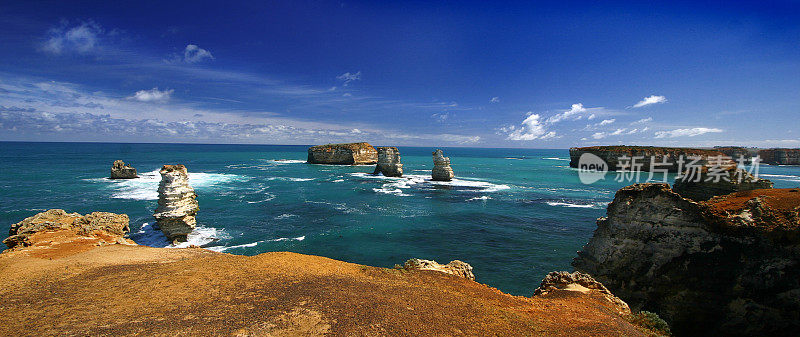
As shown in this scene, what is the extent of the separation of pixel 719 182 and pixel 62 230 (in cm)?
3712

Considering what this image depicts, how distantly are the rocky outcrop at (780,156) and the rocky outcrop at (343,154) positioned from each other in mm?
149303

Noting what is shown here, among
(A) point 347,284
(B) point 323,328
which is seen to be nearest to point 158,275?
(A) point 347,284

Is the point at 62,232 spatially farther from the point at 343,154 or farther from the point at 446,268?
the point at 343,154

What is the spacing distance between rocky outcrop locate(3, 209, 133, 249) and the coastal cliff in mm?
1947

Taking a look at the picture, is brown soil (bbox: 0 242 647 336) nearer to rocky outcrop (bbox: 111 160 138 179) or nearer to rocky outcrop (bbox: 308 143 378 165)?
rocky outcrop (bbox: 111 160 138 179)

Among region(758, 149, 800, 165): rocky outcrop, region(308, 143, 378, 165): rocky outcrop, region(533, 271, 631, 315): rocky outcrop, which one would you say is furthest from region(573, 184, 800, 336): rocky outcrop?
region(758, 149, 800, 165): rocky outcrop

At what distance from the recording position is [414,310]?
25.1ft

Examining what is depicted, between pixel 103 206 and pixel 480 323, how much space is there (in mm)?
36270

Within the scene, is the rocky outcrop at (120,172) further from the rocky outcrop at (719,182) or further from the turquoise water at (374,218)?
the rocky outcrop at (719,182)

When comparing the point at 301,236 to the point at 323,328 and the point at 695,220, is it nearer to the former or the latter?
the point at 323,328

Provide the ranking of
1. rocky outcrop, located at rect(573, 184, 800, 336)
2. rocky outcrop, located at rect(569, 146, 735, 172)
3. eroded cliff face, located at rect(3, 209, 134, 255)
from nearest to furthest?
rocky outcrop, located at rect(573, 184, 800, 336) < eroded cliff face, located at rect(3, 209, 134, 255) < rocky outcrop, located at rect(569, 146, 735, 172)

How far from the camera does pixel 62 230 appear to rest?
14695 mm

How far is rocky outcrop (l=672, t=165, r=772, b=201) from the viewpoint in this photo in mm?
18922

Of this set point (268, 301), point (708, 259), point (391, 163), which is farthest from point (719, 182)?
point (391, 163)
